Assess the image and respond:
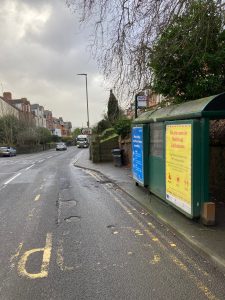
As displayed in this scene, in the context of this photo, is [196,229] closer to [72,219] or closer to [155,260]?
[155,260]

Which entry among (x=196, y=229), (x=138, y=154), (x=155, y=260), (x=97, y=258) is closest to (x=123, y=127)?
(x=138, y=154)

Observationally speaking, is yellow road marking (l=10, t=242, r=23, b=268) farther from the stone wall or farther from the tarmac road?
the stone wall

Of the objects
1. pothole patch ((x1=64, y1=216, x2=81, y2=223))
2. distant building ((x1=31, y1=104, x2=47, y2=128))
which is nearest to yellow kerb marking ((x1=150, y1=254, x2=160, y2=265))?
pothole patch ((x1=64, y1=216, x2=81, y2=223))

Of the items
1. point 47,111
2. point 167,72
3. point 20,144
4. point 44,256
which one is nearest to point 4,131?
point 20,144

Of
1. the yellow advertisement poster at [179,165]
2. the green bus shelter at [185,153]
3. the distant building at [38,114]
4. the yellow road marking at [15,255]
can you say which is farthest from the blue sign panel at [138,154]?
the distant building at [38,114]

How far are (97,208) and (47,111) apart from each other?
138 metres

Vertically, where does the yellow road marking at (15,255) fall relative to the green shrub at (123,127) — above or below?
below

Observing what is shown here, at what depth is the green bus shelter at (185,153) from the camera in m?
7.41

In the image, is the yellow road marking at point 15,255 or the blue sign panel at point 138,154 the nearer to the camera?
the yellow road marking at point 15,255

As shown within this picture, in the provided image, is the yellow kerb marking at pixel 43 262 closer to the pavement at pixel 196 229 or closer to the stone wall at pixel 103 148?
the pavement at pixel 196 229

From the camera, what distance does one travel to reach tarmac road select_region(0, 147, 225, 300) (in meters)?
4.80

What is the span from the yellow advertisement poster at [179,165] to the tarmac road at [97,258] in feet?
2.26

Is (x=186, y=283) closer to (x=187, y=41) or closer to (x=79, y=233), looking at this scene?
(x=79, y=233)

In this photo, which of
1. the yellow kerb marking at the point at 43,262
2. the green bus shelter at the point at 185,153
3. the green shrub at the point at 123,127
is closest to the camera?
the yellow kerb marking at the point at 43,262
